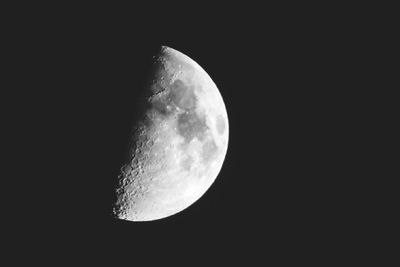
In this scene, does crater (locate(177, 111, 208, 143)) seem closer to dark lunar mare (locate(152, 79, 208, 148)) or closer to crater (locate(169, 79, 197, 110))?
dark lunar mare (locate(152, 79, 208, 148))

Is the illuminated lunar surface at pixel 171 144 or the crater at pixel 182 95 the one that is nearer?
the illuminated lunar surface at pixel 171 144

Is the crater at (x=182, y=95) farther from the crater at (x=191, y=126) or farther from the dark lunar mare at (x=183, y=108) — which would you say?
the crater at (x=191, y=126)

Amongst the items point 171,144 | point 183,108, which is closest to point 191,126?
point 183,108

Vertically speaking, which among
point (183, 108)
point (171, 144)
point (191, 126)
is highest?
point (183, 108)

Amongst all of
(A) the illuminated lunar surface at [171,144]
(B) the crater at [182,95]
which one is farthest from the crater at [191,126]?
(B) the crater at [182,95]

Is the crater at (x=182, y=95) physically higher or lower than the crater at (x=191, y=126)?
higher

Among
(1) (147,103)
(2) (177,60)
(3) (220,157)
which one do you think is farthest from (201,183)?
(2) (177,60)

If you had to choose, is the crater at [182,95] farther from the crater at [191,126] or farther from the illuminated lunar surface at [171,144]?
the crater at [191,126]

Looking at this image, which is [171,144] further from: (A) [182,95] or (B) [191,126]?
(A) [182,95]

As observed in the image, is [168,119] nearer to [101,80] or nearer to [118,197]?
[101,80]
